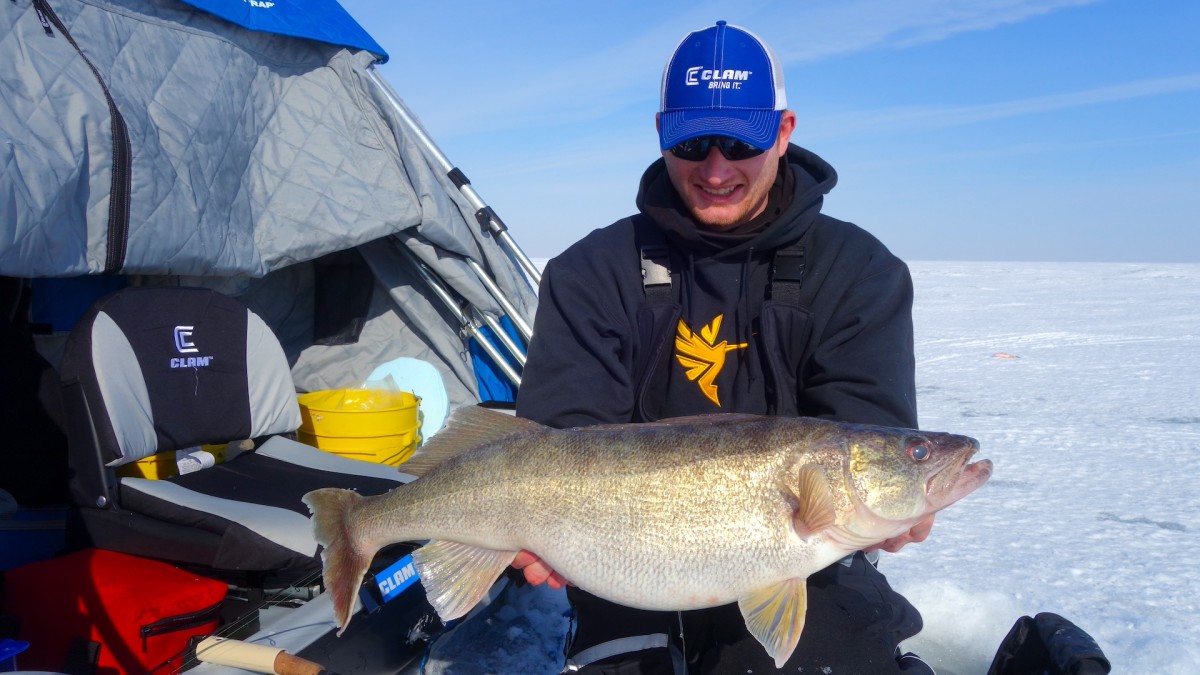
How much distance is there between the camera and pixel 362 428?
488 centimetres

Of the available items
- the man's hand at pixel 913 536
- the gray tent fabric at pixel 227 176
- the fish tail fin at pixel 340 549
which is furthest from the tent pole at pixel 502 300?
the man's hand at pixel 913 536

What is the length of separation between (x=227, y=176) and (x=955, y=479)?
3.84 meters

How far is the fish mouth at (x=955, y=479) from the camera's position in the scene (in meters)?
2.28

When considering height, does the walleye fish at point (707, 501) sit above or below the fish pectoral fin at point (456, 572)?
above

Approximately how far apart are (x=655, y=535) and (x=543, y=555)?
354mm

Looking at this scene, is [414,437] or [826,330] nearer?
[826,330]

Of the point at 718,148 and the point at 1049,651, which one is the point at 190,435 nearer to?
the point at 718,148

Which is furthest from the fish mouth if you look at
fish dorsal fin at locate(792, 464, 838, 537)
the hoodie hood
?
the hoodie hood

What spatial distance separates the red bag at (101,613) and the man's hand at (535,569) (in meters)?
1.26

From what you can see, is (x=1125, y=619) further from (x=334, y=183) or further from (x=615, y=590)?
(x=334, y=183)

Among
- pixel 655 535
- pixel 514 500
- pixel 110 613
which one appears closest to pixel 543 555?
pixel 514 500

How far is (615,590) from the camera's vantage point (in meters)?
2.32

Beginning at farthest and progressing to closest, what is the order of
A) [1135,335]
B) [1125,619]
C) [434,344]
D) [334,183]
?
[1135,335]
[434,344]
[334,183]
[1125,619]

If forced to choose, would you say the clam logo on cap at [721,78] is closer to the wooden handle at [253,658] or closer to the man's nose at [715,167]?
the man's nose at [715,167]
